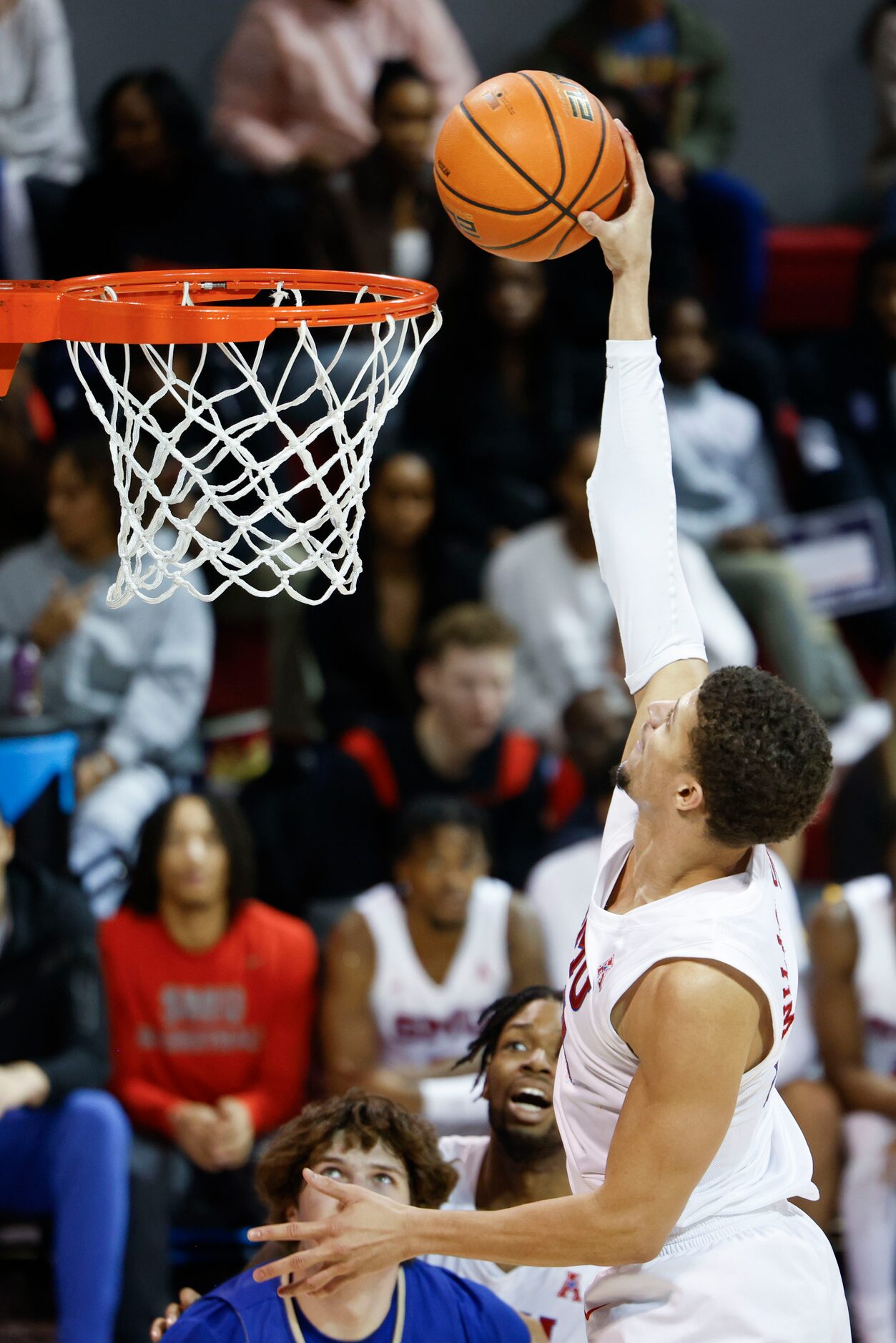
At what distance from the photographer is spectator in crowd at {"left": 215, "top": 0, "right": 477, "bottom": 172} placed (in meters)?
6.46

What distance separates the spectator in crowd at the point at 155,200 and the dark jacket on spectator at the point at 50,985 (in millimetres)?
2700

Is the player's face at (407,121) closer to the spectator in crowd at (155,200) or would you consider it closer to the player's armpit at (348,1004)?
the spectator in crowd at (155,200)

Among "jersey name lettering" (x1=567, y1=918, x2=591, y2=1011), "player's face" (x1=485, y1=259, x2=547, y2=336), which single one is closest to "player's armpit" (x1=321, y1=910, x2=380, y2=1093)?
"jersey name lettering" (x1=567, y1=918, x2=591, y2=1011)

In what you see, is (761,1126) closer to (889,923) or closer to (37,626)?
(889,923)

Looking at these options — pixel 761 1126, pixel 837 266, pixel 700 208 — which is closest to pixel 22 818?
pixel 761 1126

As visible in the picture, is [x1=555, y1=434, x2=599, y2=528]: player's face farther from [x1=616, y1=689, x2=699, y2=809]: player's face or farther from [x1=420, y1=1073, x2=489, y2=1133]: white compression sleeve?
[x1=616, y1=689, x2=699, y2=809]: player's face

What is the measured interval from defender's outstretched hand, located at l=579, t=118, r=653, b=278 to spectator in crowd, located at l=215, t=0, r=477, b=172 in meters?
4.15

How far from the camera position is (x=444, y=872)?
4305 mm

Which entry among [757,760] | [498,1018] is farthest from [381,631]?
[757,760]

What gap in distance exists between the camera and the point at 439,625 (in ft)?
15.7

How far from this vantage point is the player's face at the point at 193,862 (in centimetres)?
421

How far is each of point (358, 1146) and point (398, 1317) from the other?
0.25 m

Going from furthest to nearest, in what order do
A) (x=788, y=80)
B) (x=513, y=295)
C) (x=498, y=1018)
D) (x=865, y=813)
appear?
(x=788, y=80) < (x=513, y=295) < (x=865, y=813) < (x=498, y=1018)

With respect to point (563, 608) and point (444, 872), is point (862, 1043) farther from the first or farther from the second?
point (563, 608)
